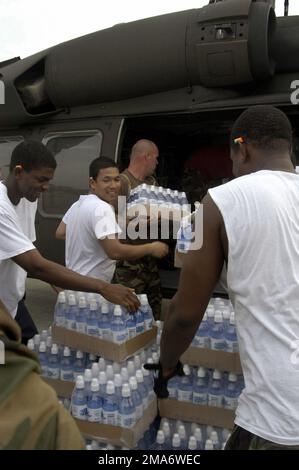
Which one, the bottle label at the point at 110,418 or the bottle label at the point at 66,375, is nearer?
the bottle label at the point at 110,418

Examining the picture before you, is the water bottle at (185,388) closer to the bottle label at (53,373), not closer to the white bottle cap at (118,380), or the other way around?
the white bottle cap at (118,380)

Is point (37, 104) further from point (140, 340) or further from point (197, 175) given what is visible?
point (140, 340)

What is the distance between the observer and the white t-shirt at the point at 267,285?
1645mm

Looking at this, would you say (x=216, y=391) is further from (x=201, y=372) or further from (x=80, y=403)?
(x=80, y=403)

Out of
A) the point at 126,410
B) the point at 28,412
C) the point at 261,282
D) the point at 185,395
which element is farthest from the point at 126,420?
the point at 28,412

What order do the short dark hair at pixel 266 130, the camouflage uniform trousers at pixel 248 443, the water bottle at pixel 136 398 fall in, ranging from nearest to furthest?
the camouflage uniform trousers at pixel 248 443 → the short dark hair at pixel 266 130 → the water bottle at pixel 136 398

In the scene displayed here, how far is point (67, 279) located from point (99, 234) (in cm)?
60

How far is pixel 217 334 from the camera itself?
2.75 metres

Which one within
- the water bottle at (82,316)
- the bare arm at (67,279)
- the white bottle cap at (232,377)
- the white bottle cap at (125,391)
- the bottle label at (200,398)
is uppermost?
the bare arm at (67,279)

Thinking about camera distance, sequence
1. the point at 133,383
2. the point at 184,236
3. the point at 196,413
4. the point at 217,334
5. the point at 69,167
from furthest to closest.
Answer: the point at 69,167, the point at 184,236, the point at 217,334, the point at 196,413, the point at 133,383

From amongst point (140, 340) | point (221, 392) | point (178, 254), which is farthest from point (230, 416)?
point (178, 254)

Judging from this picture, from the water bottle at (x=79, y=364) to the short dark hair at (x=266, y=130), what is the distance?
71.4 inches

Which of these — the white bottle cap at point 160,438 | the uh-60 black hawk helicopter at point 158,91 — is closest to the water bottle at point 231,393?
the white bottle cap at point 160,438

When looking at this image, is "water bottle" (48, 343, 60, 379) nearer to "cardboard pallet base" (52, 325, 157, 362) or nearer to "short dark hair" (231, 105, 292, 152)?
"cardboard pallet base" (52, 325, 157, 362)
